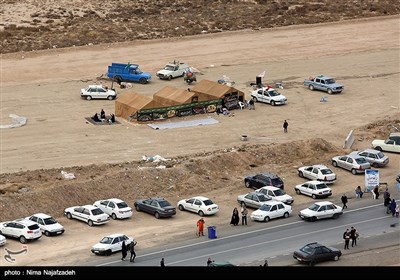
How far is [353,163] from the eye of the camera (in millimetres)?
52094

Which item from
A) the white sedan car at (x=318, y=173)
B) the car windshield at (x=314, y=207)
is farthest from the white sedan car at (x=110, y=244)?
the white sedan car at (x=318, y=173)

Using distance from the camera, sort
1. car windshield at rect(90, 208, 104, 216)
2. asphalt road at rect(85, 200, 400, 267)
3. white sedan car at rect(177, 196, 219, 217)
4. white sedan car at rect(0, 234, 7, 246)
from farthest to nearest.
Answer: white sedan car at rect(177, 196, 219, 217)
car windshield at rect(90, 208, 104, 216)
white sedan car at rect(0, 234, 7, 246)
asphalt road at rect(85, 200, 400, 267)

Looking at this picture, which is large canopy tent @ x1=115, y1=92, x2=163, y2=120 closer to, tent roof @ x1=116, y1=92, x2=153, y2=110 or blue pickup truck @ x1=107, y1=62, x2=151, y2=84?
tent roof @ x1=116, y1=92, x2=153, y2=110

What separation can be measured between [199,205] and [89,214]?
5.65m

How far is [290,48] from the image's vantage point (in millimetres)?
91750

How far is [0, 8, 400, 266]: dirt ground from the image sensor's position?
144 feet

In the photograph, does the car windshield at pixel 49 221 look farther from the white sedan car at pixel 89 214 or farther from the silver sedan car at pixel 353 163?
the silver sedan car at pixel 353 163

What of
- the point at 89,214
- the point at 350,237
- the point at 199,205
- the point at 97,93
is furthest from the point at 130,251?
the point at 97,93

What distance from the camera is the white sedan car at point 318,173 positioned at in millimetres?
49312

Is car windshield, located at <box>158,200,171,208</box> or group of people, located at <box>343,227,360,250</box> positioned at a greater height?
group of people, located at <box>343,227,360,250</box>

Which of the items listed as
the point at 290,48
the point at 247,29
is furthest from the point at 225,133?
the point at 247,29

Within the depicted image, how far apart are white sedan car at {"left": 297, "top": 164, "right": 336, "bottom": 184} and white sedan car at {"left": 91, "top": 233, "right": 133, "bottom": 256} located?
1609cm

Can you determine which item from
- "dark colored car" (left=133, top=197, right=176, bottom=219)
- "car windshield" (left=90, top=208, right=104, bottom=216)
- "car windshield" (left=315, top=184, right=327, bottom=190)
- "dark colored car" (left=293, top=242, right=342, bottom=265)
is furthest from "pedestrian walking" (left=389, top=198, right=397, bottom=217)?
"car windshield" (left=90, top=208, right=104, bottom=216)
